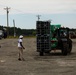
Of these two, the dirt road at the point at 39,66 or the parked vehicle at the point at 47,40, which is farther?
the parked vehicle at the point at 47,40

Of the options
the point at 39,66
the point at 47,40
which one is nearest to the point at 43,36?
the point at 47,40

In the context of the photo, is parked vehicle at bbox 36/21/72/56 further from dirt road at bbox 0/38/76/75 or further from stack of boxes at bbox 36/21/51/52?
dirt road at bbox 0/38/76/75

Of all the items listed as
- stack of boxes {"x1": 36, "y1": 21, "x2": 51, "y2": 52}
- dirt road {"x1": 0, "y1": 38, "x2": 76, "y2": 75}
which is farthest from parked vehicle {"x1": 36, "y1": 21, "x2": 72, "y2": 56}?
dirt road {"x1": 0, "y1": 38, "x2": 76, "y2": 75}

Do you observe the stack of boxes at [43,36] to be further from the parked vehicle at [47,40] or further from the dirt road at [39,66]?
the dirt road at [39,66]

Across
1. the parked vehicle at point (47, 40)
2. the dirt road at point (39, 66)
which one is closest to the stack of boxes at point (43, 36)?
the parked vehicle at point (47, 40)

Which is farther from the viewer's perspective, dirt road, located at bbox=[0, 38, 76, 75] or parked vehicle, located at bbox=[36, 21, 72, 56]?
parked vehicle, located at bbox=[36, 21, 72, 56]

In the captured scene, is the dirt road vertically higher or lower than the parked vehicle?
lower

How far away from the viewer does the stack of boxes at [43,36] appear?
96.8 ft

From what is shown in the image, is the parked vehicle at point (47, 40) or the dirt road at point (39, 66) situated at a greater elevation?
the parked vehicle at point (47, 40)

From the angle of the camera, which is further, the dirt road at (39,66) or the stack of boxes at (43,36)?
the stack of boxes at (43,36)

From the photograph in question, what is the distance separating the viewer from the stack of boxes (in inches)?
1161

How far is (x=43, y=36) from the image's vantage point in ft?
97.2

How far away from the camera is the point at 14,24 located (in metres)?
139

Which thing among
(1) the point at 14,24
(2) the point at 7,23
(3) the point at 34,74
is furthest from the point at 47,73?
(1) the point at 14,24
